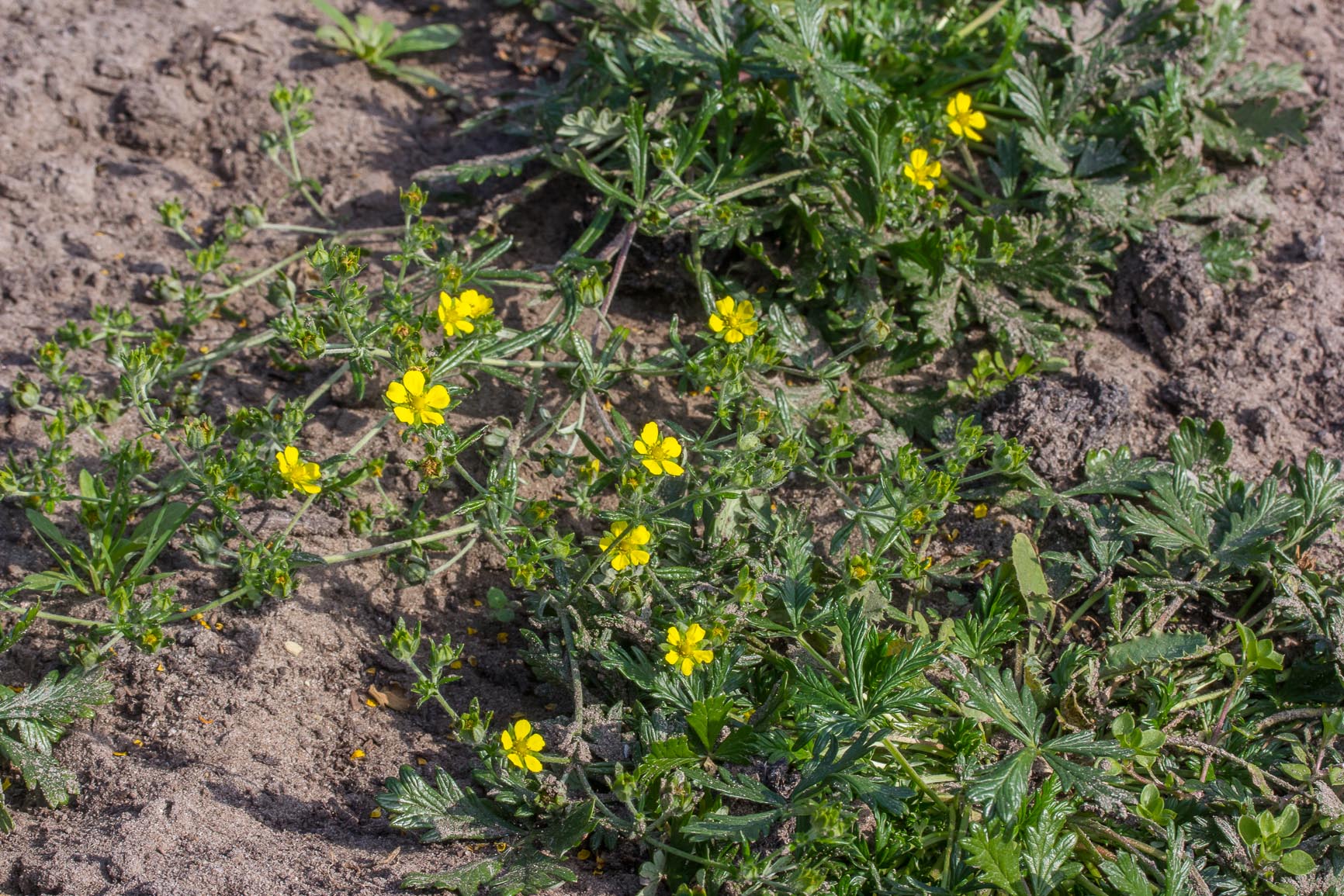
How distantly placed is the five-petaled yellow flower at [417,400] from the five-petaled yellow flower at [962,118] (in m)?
1.94

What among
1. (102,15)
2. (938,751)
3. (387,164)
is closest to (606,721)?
(938,751)

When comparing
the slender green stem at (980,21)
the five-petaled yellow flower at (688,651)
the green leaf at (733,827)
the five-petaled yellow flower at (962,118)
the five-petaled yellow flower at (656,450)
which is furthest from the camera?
the slender green stem at (980,21)

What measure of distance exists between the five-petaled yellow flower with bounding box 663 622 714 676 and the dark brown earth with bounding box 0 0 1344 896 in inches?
16.3

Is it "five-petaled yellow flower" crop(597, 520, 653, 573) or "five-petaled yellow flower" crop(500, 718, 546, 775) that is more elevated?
"five-petaled yellow flower" crop(597, 520, 653, 573)

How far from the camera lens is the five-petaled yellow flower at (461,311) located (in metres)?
2.82

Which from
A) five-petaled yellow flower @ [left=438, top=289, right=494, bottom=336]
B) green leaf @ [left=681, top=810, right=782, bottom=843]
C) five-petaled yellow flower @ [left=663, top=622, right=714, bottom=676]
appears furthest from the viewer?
five-petaled yellow flower @ [left=438, top=289, right=494, bottom=336]

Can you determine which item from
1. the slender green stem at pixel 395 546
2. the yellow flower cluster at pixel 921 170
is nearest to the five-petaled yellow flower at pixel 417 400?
the slender green stem at pixel 395 546

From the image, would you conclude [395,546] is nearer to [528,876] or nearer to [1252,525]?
[528,876]

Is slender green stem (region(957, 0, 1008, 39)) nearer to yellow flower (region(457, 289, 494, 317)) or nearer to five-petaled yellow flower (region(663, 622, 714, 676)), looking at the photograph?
yellow flower (region(457, 289, 494, 317))

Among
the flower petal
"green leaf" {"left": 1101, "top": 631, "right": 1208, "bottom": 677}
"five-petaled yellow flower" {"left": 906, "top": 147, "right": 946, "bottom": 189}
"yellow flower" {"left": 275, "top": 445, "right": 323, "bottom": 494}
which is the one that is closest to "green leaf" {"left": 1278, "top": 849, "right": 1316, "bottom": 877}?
"green leaf" {"left": 1101, "top": 631, "right": 1208, "bottom": 677}

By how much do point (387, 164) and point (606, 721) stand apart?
2.34 m

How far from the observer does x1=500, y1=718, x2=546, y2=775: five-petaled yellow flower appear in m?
2.39

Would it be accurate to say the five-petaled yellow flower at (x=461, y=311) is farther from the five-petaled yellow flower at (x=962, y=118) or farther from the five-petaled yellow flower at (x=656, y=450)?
the five-petaled yellow flower at (x=962, y=118)

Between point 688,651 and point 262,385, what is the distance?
1.70 metres
